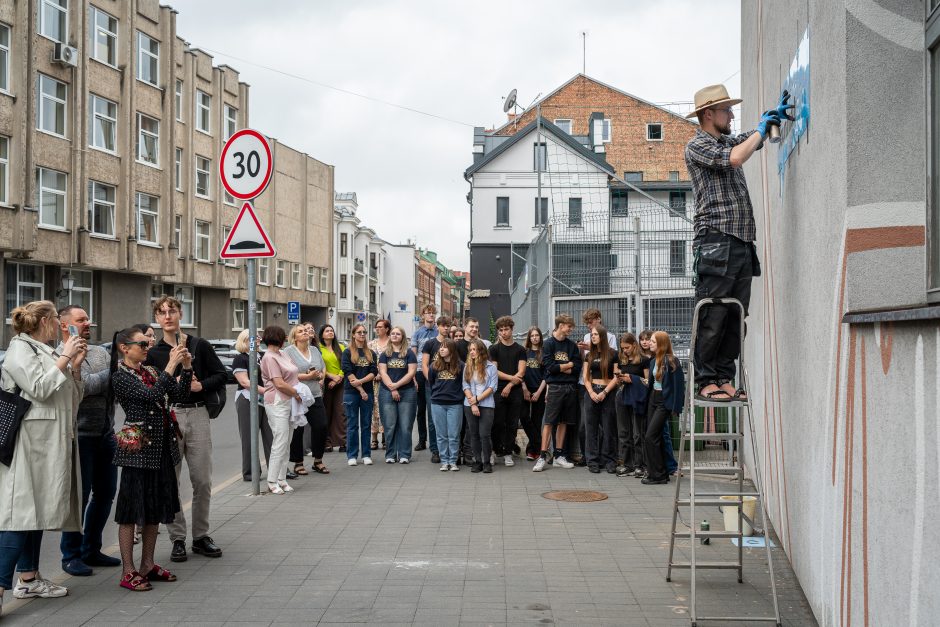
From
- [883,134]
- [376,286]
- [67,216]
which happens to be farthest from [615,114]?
[883,134]

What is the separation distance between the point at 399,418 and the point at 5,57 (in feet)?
69.6

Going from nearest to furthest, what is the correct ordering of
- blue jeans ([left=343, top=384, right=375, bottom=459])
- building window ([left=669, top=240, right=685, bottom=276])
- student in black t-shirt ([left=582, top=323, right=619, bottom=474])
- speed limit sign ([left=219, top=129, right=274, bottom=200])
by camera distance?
speed limit sign ([left=219, top=129, right=274, bottom=200])
student in black t-shirt ([left=582, top=323, right=619, bottom=474])
blue jeans ([left=343, top=384, right=375, bottom=459])
building window ([left=669, top=240, right=685, bottom=276])

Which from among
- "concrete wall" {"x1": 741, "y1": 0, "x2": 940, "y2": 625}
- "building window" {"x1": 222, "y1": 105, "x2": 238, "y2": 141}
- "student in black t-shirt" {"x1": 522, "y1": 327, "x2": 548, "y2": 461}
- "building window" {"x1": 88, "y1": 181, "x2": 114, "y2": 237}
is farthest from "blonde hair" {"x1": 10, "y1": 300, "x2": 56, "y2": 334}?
"building window" {"x1": 222, "y1": 105, "x2": 238, "y2": 141}

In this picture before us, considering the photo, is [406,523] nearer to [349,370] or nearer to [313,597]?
[313,597]

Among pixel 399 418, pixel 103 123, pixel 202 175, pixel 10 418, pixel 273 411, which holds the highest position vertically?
pixel 103 123

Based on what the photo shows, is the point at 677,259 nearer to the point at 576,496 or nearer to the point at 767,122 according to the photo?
the point at 576,496

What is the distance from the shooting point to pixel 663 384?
10.9 m

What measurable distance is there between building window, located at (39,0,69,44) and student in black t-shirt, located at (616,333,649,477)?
25.2 metres

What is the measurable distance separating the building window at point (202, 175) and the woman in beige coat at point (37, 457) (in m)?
38.0

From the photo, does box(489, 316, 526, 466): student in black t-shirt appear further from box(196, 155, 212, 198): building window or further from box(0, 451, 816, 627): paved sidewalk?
box(196, 155, 212, 198): building window

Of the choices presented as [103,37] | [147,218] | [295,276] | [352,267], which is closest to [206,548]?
[103,37]

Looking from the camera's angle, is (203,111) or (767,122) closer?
(767,122)

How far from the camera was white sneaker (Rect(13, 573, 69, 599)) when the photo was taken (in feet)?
19.9

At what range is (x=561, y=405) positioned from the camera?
1248cm
